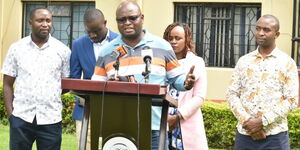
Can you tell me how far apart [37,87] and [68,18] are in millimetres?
9778

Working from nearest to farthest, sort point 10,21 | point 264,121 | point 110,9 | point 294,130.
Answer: point 264,121 → point 294,130 → point 110,9 → point 10,21

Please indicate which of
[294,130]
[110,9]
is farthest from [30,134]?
[110,9]

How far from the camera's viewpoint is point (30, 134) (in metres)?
6.61

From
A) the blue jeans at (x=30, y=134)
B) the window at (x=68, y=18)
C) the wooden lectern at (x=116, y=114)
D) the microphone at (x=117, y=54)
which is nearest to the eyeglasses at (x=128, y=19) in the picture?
the microphone at (x=117, y=54)

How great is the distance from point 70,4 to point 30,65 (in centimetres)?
963

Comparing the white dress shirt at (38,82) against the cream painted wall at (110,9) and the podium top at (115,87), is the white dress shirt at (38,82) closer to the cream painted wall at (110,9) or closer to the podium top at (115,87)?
the podium top at (115,87)

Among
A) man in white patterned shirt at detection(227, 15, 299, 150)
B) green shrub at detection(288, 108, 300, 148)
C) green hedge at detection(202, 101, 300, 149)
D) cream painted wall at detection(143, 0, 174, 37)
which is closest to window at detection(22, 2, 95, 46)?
cream painted wall at detection(143, 0, 174, 37)

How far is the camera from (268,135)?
Result: 639cm

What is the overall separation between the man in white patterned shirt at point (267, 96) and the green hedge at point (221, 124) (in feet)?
16.5

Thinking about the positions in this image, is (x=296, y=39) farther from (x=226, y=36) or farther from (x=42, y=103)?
(x=42, y=103)

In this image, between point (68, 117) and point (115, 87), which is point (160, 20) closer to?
point (68, 117)

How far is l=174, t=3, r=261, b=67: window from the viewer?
1481 centimetres

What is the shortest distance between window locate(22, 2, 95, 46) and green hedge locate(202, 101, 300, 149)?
508 centimetres

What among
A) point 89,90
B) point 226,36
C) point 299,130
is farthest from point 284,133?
point 226,36
